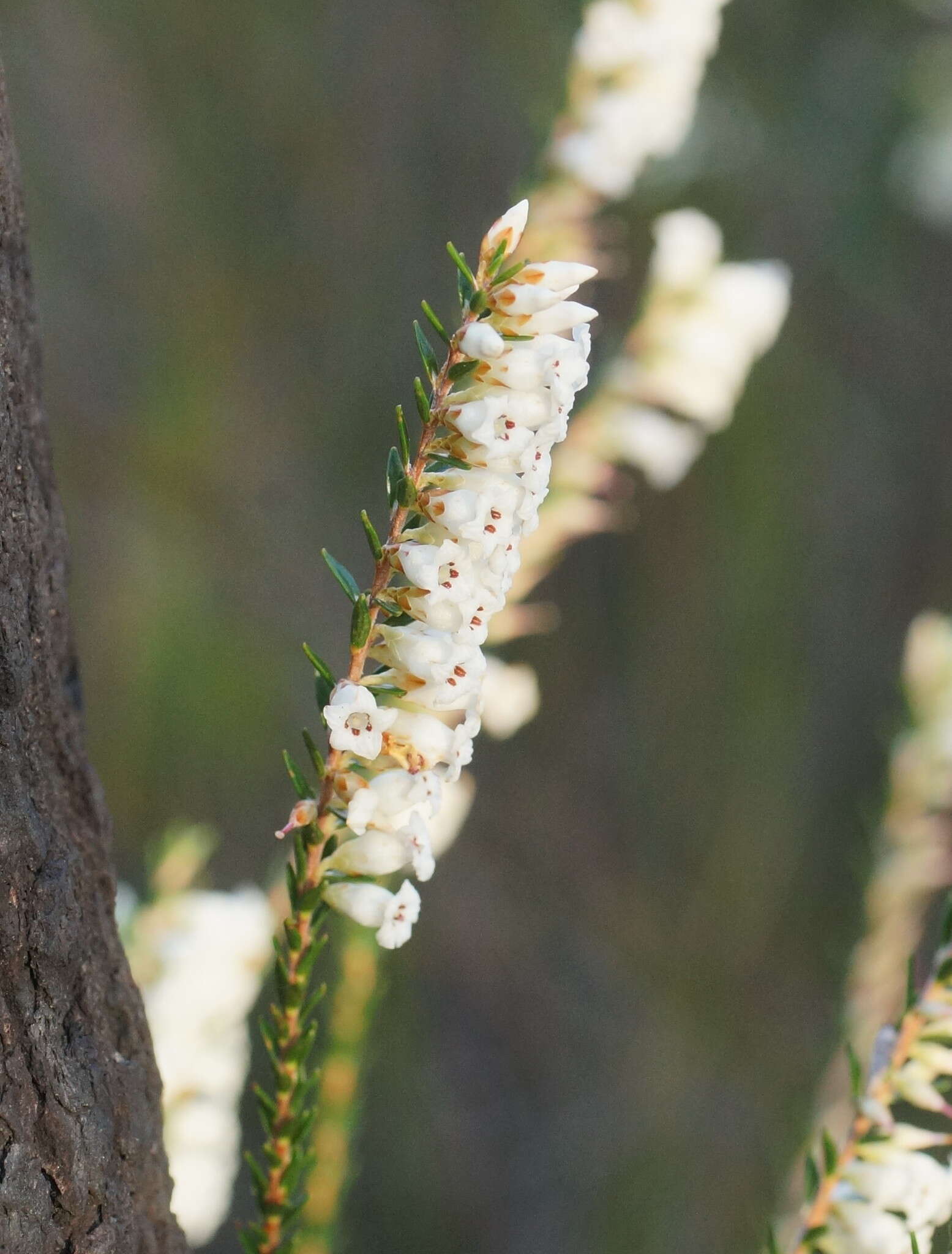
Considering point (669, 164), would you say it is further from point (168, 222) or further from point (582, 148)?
point (582, 148)

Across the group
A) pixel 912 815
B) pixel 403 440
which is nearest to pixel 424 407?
pixel 403 440

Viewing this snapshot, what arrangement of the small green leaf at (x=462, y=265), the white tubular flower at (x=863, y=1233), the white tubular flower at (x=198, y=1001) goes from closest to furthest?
the small green leaf at (x=462, y=265) → the white tubular flower at (x=863, y=1233) → the white tubular flower at (x=198, y=1001)

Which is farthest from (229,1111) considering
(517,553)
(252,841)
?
(252,841)

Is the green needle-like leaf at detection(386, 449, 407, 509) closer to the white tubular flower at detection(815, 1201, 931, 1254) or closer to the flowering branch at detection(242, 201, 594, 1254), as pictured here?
the flowering branch at detection(242, 201, 594, 1254)

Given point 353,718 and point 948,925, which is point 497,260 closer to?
point 353,718

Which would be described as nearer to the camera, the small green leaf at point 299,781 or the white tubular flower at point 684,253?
the small green leaf at point 299,781

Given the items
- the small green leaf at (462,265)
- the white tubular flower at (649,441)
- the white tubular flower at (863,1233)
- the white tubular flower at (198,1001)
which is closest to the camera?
the small green leaf at (462,265)

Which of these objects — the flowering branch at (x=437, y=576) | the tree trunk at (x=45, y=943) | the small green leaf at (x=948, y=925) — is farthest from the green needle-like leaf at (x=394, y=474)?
the small green leaf at (x=948, y=925)

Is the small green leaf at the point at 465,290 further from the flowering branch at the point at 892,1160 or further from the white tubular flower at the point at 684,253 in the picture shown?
the white tubular flower at the point at 684,253

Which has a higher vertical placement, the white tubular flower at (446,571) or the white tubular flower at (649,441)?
the white tubular flower at (649,441)
